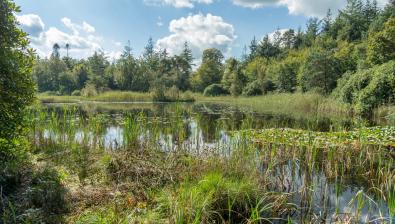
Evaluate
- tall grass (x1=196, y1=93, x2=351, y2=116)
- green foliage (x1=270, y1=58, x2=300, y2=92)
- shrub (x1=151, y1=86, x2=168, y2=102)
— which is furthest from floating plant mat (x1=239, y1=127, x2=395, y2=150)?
green foliage (x1=270, y1=58, x2=300, y2=92)

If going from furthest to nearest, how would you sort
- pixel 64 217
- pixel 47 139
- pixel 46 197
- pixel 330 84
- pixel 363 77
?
pixel 330 84 → pixel 363 77 → pixel 47 139 → pixel 46 197 → pixel 64 217

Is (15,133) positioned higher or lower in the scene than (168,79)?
lower

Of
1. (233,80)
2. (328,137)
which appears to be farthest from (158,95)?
(328,137)

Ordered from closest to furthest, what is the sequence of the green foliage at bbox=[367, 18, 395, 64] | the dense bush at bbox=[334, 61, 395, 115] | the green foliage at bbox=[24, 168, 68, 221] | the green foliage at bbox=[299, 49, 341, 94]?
the green foliage at bbox=[24, 168, 68, 221] < the dense bush at bbox=[334, 61, 395, 115] < the green foliage at bbox=[367, 18, 395, 64] < the green foliage at bbox=[299, 49, 341, 94]

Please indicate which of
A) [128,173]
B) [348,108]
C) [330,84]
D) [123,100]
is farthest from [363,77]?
[123,100]

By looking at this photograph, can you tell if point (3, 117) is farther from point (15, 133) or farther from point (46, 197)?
point (46, 197)

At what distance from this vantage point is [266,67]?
4425 centimetres

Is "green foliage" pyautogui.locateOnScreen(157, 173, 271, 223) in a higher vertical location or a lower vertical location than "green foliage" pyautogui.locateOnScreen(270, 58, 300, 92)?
lower

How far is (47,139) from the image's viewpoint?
24.8 ft

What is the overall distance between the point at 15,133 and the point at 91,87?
35.3 m

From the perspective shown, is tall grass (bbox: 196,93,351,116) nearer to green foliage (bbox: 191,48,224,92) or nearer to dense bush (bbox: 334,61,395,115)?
dense bush (bbox: 334,61,395,115)

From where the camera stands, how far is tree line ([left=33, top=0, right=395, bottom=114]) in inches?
1057

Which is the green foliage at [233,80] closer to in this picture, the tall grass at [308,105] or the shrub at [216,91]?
the shrub at [216,91]

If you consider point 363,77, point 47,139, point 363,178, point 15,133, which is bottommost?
point 363,178
